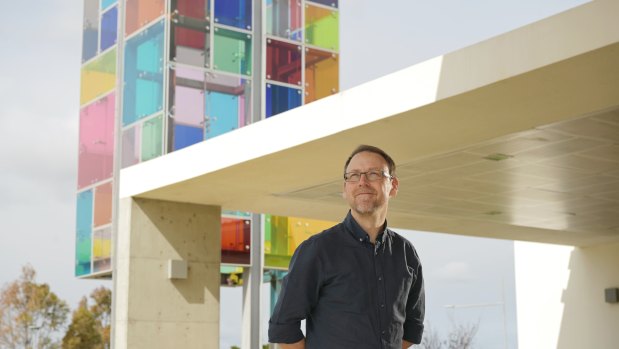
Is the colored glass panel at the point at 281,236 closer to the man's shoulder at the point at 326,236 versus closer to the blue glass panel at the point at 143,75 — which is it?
the blue glass panel at the point at 143,75

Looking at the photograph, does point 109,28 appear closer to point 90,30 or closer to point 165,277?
point 90,30

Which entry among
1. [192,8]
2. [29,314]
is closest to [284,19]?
[192,8]

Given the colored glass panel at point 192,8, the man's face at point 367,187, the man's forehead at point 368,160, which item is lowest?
the man's face at point 367,187

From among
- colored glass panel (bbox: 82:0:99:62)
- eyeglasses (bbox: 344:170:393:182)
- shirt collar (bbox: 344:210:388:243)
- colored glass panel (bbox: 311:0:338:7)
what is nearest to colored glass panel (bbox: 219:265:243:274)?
colored glass panel (bbox: 82:0:99:62)

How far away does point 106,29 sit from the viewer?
55.5ft

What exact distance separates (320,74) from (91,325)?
2350 centimetres

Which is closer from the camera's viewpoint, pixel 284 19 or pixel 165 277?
pixel 165 277

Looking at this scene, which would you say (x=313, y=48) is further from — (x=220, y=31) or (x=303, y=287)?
(x=303, y=287)

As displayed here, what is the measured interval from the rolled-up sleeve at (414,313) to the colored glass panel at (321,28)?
46.6ft

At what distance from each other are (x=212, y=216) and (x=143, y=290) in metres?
1.22

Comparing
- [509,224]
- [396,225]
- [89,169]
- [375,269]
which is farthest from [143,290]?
[375,269]

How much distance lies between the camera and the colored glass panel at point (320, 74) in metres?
16.9

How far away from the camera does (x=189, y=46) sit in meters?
15.4

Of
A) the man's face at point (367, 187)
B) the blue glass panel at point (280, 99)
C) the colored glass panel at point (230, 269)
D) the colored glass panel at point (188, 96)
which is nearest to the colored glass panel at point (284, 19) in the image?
the blue glass panel at point (280, 99)
